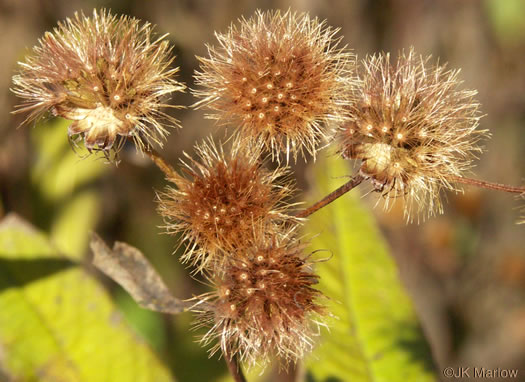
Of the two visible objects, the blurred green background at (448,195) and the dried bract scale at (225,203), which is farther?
the blurred green background at (448,195)

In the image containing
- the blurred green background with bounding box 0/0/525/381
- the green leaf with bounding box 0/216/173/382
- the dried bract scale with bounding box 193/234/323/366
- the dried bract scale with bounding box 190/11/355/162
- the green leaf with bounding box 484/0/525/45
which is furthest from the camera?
the green leaf with bounding box 484/0/525/45

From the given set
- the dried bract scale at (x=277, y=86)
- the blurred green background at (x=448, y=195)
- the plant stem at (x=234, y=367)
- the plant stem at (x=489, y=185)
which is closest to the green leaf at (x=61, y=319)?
the plant stem at (x=234, y=367)

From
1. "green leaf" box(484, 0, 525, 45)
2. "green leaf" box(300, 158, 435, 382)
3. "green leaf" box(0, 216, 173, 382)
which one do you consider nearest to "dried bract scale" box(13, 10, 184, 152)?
"green leaf" box(0, 216, 173, 382)

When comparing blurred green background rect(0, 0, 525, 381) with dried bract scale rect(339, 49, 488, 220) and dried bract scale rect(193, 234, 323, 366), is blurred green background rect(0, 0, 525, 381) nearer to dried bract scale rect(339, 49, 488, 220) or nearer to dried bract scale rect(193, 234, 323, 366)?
dried bract scale rect(193, 234, 323, 366)

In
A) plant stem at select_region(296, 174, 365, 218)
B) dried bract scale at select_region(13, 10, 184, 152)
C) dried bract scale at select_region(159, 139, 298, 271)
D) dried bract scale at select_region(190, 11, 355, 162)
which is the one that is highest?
dried bract scale at select_region(13, 10, 184, 152)

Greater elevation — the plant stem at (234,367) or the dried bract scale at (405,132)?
the dried bract scale at (405,132)

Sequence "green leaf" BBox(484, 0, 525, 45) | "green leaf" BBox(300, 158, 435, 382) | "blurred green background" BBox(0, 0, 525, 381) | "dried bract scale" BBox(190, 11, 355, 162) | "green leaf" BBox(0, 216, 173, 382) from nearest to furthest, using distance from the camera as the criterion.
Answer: "dried bract scale" BBox(190, 11, 355, 162)
"green leaf" BBox(0, 216, 173, 382)
"green leaf" BBox(300, 158, 435, 382)
"blurred green background" BBox(0, 0, 525, 381)
"green leaf" BBox(484, 0, 525, 45)

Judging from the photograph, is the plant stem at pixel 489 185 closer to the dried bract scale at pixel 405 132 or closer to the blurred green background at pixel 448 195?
the dried bract scale at pixel 405 132
